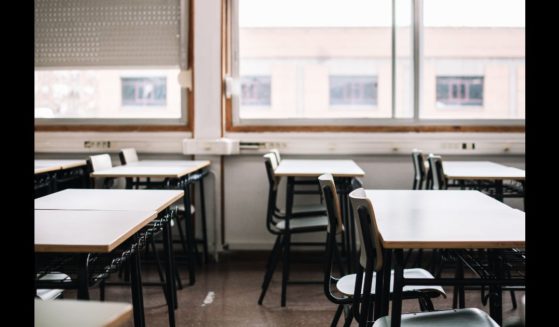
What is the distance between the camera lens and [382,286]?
1910mm

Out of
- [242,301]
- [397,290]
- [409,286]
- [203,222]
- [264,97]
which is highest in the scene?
[264,97]

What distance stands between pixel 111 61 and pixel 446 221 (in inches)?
143

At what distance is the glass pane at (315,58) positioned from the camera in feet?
15.6

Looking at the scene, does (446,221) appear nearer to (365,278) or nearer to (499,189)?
(365,278)

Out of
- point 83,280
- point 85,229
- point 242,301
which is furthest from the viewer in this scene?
point 242,301

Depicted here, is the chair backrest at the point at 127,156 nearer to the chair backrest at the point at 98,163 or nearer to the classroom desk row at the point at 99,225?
the chair backrest at the point at 98,163

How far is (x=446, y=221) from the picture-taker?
76.2 inches

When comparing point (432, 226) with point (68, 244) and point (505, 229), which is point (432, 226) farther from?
point (68, 244)

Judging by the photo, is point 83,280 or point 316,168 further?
point 316,168

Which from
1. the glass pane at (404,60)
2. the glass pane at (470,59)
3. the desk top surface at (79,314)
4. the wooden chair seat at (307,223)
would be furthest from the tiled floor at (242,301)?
the desk top surface at (79,314)

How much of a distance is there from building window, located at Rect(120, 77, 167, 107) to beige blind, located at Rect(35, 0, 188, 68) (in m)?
0.16

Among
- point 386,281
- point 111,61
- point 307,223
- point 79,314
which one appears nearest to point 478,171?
point 307,223

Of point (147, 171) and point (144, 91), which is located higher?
point (144, 91)
